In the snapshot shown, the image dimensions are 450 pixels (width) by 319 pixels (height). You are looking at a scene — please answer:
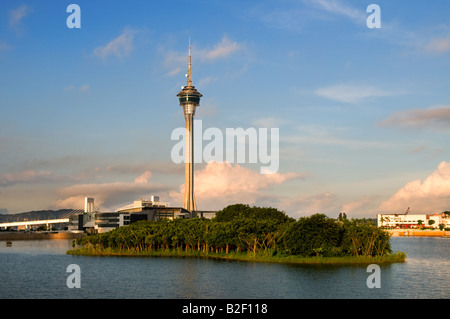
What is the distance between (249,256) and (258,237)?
541 centimetres

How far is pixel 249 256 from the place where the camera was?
354 feet

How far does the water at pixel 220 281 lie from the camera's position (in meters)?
66.1

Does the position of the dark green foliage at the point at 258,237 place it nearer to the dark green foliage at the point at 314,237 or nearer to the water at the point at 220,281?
the dark green foliage at the point at 314,237

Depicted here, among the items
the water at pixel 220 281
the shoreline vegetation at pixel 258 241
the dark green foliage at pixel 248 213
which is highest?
the dark green foliage at pixel 248 213

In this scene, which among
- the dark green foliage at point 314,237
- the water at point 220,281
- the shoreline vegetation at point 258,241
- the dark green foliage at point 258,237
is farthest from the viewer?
the dark green foliage at point 258,237

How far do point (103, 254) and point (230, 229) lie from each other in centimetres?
3492

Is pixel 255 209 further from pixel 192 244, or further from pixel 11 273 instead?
pixel 11 273

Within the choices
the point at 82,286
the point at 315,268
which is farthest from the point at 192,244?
the point at 82,286

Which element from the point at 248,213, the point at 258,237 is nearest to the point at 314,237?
the point at 258,237

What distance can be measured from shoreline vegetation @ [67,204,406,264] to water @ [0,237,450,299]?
6656 millimetres

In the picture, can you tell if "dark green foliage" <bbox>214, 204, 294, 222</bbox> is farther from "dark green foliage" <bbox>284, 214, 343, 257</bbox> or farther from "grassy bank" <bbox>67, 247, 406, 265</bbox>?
"dark green foliage" <bbox>284, 214, 343, 257</bbox>

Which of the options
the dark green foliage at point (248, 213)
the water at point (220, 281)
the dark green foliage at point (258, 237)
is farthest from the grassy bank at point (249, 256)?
the dark green foliage at point (248, 213)

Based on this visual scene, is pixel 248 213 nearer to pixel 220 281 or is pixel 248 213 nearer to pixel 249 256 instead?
pixel 249 256

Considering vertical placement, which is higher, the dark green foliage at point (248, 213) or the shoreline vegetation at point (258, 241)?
the dark green foliage at point (248, 213)
